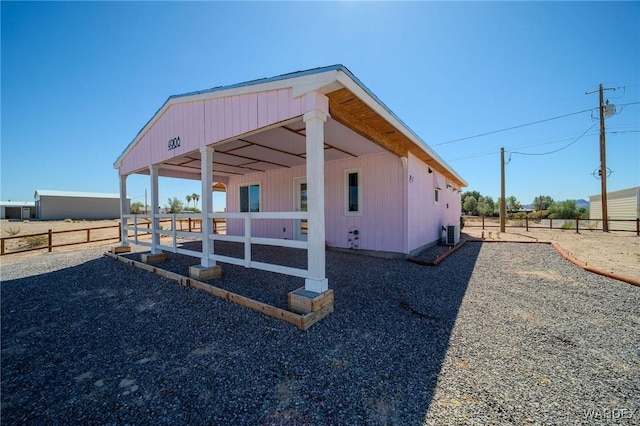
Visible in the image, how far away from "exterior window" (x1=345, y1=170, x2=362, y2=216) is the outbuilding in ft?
113

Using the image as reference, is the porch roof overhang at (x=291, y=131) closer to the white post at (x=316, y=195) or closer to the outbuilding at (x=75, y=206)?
the white post at (x=316, y=195)

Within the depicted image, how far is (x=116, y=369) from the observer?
2.12 meters

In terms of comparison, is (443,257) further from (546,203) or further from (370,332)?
(546,203)

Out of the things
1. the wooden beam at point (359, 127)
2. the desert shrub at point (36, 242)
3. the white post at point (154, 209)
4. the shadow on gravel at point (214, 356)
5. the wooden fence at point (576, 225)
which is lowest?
the shadow on gravel at point (214, 356)

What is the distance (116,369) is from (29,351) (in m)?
1.13

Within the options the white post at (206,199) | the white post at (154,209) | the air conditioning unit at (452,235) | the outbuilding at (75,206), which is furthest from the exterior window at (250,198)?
the outbuilding at (75,206)

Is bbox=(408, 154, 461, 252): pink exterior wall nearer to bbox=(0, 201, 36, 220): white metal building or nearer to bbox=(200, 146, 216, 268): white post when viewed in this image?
bbox=(200, 146, 216, 268): white post

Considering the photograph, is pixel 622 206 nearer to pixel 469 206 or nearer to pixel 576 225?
pixel 576 225

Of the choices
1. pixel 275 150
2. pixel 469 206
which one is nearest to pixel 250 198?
pixel 275 150

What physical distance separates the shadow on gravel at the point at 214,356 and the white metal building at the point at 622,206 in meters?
20.0

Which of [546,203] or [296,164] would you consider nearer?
[296,164]

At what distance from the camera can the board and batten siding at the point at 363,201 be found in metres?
6.45

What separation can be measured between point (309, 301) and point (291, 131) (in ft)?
10.2

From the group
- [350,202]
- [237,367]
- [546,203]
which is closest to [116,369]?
[237,367]
